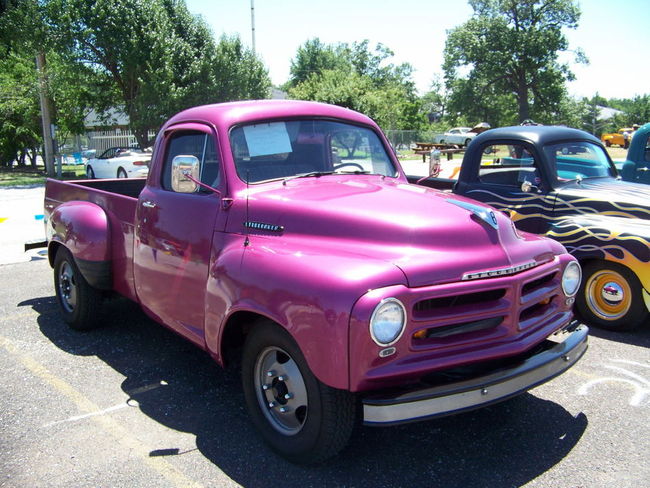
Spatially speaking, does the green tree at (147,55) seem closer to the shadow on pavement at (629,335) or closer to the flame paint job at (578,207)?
the flame paint job at (578,207)

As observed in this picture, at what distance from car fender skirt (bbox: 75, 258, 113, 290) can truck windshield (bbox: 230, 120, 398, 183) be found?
1.79 meters

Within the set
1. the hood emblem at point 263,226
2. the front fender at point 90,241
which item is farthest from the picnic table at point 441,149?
the hood emblem at point 263,226

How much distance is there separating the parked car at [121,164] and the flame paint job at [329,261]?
1596cm

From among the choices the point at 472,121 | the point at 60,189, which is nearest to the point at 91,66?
the point at 60,189


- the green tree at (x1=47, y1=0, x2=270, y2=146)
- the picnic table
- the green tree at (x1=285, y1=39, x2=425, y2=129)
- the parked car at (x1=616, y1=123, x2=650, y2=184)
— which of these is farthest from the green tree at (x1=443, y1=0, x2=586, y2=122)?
the parked car at (x1=616, y1=123, x2=650, y2=184)

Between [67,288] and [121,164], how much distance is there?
16138mm

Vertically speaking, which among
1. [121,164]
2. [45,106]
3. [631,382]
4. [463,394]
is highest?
[45,106]

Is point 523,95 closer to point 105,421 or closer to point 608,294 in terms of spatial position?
point 608,294

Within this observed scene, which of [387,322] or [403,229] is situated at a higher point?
[403,229]

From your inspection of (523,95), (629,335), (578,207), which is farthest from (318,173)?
(523,95)

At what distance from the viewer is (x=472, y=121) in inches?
2234

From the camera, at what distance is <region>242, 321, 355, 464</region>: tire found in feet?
9.02

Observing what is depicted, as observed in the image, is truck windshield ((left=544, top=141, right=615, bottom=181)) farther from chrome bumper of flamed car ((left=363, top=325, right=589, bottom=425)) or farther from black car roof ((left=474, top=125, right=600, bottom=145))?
chrome bumper of flamed car ((left=363, top=325, right=589, bottom=425))

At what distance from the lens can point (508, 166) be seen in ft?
20.3
